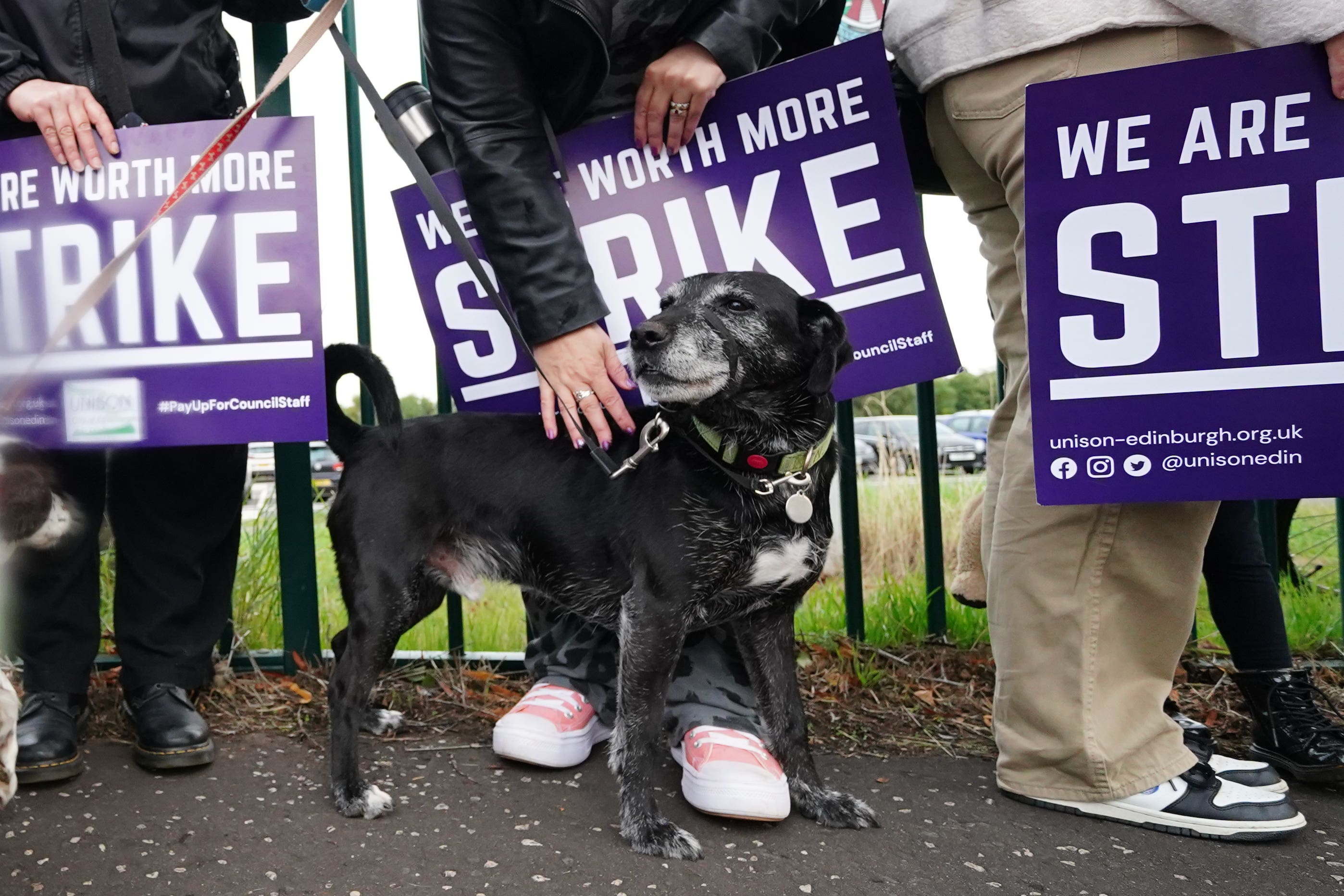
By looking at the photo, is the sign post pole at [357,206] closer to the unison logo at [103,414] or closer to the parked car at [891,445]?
the unison logo at [103,414]

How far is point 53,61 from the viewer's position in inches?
89.6

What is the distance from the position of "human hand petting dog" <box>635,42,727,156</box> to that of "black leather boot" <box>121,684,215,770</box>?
5.77 feet

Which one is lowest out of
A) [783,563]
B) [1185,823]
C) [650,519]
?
[1185,823]

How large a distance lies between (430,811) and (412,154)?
1.42 metres

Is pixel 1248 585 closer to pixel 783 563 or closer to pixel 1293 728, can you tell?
pixel 1293 728

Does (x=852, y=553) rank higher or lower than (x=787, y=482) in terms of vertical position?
lower

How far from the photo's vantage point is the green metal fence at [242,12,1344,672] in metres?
2.87

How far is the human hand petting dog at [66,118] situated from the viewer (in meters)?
2.24

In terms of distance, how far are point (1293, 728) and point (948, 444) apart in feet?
6.28

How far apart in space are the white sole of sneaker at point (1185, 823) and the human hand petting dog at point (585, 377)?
1222mm

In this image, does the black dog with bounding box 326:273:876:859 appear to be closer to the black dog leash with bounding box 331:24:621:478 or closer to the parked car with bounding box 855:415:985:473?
the black dog leash with bounding box 331:24:621:478

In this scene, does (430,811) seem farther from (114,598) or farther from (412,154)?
(412,154)

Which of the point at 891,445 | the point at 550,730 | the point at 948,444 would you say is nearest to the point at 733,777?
the point at 550,730

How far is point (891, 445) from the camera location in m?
3.78
